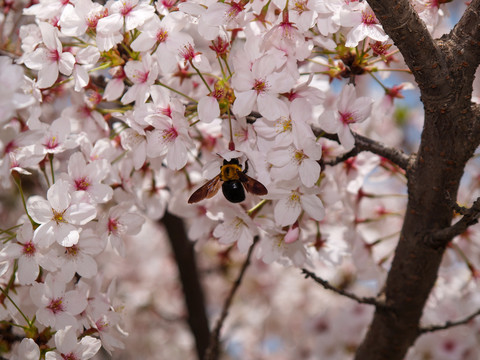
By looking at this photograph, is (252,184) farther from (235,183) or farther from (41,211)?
(41,211)

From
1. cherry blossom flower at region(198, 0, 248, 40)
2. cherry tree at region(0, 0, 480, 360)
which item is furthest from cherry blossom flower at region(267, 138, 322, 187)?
cherry blossom flower at region(198, 0, 248, 40)

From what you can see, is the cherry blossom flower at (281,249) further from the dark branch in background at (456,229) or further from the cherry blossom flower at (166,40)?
the cherry blossom flower at (166,40)

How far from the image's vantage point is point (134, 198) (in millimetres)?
1721

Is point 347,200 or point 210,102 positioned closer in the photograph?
point 210,102

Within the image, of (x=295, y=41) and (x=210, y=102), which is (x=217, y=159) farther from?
(x=295, y=41)

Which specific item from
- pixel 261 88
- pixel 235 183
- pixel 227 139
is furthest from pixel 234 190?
pixel 261 88

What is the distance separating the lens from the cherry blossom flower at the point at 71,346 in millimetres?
1389

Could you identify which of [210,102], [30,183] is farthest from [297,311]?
[210,102]

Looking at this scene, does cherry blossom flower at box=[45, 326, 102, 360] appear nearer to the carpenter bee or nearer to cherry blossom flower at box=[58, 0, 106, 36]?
the carpenter bee

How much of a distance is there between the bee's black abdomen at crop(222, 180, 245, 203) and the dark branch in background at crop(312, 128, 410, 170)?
304 millimetres

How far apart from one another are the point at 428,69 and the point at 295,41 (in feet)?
1.08

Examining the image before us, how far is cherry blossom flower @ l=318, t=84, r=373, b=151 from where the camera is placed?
1460mm

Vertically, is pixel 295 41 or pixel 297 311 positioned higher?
pixel 295 41

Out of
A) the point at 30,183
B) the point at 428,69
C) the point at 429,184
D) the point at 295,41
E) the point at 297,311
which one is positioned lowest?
the point at 30,183
